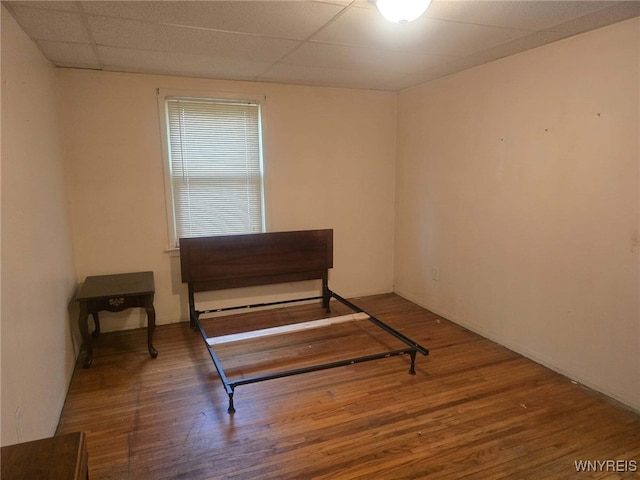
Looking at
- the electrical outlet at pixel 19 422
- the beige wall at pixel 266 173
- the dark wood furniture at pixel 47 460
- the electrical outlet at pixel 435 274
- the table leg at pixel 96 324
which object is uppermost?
the beige wall at pixel 266 173

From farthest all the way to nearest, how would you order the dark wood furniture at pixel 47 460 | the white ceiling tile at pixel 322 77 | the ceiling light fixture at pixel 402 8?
the white ceiling tile at pixel 322 77, the ceiling light fixture at pixel 402 8, the dark wood furniture at pixel 47 460

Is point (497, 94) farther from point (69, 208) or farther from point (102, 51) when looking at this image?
point (69, 208)

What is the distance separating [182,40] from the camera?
2482 millimetres

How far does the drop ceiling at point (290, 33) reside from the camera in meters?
2.02

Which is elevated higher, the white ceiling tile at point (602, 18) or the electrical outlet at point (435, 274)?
the white ceiling tile at point (602, 18)

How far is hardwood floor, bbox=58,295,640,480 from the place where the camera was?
1938 mm

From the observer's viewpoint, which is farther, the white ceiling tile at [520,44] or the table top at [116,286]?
the table top at [116,286]

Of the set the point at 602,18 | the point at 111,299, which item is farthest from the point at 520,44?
the point at 111,299

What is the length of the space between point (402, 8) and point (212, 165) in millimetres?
2306

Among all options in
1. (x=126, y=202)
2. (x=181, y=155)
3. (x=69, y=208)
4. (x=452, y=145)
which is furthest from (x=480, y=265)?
(x=69, y=208)

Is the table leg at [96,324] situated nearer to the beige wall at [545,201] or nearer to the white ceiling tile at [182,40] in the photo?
the white ceiling tile at [182,40]

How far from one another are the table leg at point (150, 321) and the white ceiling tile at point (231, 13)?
73.1 inches

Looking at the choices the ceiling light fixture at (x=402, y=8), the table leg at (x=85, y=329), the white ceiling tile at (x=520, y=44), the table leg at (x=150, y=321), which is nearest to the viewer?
the ceiling light fixture at (x=402, y=8)

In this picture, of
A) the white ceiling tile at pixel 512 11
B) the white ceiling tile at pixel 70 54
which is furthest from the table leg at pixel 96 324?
the white ceiling tile at pixel 512 11
